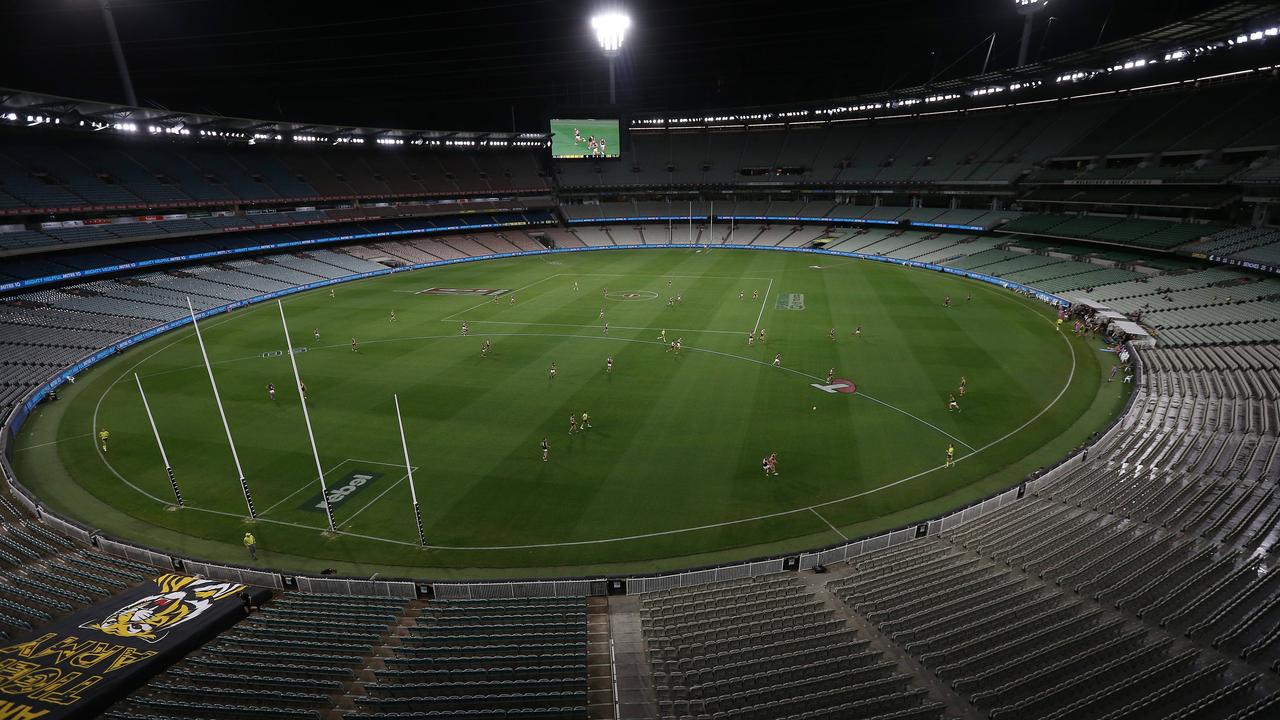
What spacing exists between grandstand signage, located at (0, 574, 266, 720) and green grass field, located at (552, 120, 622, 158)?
92027 millimetres

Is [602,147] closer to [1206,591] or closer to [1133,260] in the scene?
[1133,260]

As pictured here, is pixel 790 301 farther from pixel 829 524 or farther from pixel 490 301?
pixel 829 524

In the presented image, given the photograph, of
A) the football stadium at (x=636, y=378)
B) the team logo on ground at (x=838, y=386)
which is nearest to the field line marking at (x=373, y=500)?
the football stadium at (x=636, y=378)

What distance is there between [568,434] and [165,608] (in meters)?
17.7

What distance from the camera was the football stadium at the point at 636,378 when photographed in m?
14.2

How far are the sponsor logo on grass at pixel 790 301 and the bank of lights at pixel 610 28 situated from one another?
103 ft

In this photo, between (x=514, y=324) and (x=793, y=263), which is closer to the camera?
(x=514, y=324)

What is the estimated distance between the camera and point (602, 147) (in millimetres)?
100938

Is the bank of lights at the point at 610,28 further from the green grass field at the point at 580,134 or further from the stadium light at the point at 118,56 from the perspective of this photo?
the green grass field at the point at 580,134

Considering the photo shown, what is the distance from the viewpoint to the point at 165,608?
16.1m

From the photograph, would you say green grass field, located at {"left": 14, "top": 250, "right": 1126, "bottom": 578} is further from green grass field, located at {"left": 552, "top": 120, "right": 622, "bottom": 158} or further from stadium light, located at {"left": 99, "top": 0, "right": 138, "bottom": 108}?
green grass field, located at {"left": 552, "top": 120, "right": 622, "bottom": 158}

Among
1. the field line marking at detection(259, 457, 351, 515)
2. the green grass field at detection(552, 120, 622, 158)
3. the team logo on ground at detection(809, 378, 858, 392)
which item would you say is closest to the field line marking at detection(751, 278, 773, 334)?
the team logo on ground at detection(809, 378, 858, 392)

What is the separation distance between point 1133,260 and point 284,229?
101 m

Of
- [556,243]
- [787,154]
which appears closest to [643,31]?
[556,243]
